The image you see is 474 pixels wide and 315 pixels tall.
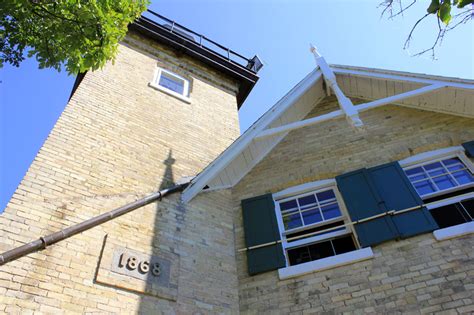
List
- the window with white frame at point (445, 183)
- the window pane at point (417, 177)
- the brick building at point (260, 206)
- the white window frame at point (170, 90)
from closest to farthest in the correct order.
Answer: the brick building at point (260, 206) → the window with white frame at point (445, 183) → the window pane at point (417, 177) → the white window frame at point (170, 90)

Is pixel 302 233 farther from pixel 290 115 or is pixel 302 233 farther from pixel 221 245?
pixel 290 115

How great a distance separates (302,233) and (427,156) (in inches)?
115

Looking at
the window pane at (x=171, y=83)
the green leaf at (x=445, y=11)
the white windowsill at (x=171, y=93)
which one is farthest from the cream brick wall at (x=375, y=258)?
the window pane at (x=171, y=83)

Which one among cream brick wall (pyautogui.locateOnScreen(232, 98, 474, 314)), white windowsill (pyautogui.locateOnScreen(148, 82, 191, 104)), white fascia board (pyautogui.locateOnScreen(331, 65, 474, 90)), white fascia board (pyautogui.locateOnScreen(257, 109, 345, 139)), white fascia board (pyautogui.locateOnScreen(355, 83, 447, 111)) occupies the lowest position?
cream brick wall (pyautogui.locateOnScreen(232, 98, 474, 314))

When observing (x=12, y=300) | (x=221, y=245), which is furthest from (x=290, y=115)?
(x=12, y=300)

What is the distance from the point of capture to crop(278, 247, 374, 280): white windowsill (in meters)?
5.84

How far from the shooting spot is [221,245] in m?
6.64

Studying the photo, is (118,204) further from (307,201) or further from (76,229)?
(307,201)

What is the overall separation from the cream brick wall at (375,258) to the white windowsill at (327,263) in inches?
3.1

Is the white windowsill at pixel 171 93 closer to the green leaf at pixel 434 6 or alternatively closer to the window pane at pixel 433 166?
the window pane at pixel 433 166

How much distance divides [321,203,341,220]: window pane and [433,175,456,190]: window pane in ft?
6.10

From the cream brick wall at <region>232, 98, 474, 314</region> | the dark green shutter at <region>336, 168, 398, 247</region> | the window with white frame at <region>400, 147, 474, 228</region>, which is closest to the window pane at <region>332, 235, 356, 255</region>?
the dark green shutter at <region>336, 168, 398, 247</region>

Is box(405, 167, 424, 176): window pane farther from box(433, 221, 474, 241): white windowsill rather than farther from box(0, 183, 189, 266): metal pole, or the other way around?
box(0, 183, 189, 266): metal pole

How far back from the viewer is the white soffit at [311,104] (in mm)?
7617
